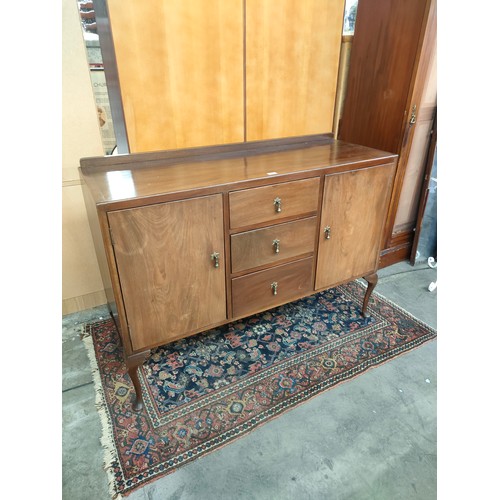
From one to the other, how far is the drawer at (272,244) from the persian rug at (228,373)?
1.67ft

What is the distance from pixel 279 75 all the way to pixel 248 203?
0.82 m

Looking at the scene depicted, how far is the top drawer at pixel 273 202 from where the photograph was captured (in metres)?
1.31

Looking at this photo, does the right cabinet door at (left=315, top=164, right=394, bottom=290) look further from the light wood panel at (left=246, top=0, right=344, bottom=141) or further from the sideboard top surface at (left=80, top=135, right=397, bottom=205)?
the light wood panel at (left=246, top=0, right=344, bottom=141)

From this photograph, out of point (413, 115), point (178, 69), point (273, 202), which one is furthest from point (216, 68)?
point (413, 115)

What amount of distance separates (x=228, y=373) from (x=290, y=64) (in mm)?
1522

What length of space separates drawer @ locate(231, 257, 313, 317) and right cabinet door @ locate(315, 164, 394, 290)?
0.26ft

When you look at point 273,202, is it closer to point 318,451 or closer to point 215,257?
point 215,257

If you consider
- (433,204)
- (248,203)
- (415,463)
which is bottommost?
(415,463)

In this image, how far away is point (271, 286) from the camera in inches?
61.7

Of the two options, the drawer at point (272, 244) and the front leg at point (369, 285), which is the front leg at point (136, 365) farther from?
the front leg at point (369, 285)
